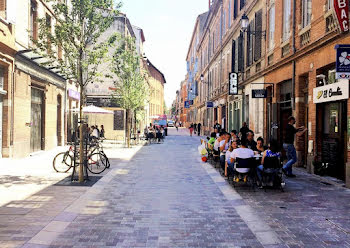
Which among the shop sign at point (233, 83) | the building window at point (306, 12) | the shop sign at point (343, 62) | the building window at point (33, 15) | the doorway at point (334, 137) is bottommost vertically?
the doorway at point (334, 137)

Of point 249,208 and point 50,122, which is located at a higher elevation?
point 50,122

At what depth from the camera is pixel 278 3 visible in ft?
50.7

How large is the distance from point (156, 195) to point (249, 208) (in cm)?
219

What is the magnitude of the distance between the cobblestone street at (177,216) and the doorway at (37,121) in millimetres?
9261

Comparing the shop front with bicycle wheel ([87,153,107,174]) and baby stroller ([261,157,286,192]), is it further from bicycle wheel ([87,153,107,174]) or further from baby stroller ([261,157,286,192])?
bicycle wheel ([87,153,107,174])

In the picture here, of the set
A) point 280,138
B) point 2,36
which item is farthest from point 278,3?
point 2,36

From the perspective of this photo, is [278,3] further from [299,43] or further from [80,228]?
[80,228]

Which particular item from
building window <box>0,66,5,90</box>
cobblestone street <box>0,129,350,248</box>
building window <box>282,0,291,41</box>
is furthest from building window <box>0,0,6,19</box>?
building window <box>282,0,291,41</box>

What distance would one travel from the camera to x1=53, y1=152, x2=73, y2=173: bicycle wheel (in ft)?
38.5

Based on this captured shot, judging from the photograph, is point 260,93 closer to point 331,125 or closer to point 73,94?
point 331,125

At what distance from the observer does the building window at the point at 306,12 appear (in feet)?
40.7

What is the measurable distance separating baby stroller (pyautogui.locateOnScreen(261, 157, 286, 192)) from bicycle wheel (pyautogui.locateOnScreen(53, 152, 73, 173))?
6.05m

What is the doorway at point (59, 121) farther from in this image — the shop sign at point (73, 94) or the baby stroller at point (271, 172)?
the baby stroller at point (271, 172)

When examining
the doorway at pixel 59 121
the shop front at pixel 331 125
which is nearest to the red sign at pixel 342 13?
the shop front at pixel 331 125
